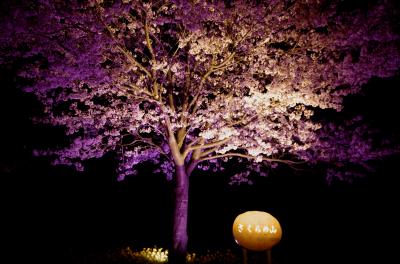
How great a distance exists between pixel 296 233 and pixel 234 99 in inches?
332

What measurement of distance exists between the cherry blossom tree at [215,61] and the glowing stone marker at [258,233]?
2.55 meters

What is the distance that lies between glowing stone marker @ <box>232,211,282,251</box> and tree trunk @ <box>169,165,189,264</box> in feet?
9.71

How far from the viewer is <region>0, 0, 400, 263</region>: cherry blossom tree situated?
8445mm

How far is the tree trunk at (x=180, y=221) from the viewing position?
998 centimetres

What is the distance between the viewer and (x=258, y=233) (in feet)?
23.9

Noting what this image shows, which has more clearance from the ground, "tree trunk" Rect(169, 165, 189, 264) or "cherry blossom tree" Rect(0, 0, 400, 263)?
"cherry blossom tree" Rect(0, 0, 400, 263)

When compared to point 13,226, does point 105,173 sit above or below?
above

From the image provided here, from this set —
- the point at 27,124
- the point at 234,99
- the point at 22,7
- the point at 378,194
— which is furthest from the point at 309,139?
the point at 27,124

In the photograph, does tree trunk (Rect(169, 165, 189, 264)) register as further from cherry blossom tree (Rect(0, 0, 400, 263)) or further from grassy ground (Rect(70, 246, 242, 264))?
grassy ground (Rect(70, 246, 242, 264))

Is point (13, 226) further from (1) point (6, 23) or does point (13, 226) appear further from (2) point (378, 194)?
(2) point (378, 194)

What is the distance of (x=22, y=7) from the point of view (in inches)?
305

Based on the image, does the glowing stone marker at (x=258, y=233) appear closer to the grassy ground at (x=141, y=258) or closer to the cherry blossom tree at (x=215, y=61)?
the cherry blossom tree at (x=215, y=61)

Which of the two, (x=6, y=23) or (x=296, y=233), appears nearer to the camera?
(x=6, y=23)

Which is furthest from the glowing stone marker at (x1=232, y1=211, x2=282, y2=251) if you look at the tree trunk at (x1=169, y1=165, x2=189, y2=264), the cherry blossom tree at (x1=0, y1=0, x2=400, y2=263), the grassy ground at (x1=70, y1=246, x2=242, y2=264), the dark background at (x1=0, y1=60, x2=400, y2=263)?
the dark background at (x1=0, y1=60, x2=400, y2=263)
